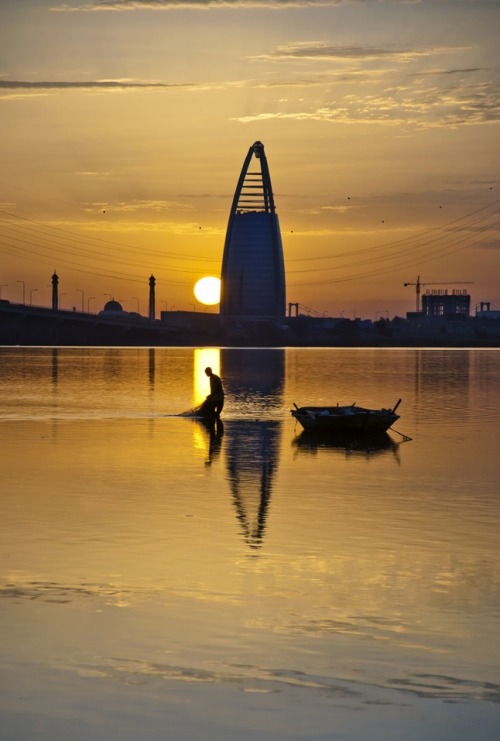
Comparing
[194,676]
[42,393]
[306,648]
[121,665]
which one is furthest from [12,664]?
[42,393]

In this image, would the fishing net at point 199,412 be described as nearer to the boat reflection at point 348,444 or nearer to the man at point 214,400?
the man at point 214,400

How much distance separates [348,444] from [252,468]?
8642mm

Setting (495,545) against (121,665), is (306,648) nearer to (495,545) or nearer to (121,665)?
(121,665)

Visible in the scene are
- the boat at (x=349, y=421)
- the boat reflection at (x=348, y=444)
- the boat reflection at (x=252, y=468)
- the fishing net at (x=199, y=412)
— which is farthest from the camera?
the fishing net at (x=199, y=412)

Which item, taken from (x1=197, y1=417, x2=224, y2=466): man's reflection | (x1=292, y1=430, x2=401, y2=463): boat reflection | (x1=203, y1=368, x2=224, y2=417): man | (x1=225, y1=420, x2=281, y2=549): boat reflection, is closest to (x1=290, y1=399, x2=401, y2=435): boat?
(x1=292, y1=430, x2=401, y2=463): boat reflection

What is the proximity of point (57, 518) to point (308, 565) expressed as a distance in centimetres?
728

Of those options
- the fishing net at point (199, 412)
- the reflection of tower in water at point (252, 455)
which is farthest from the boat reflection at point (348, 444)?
the fishing net at point (199, 412)

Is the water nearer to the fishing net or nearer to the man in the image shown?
the man

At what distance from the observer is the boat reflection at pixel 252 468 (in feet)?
84.2

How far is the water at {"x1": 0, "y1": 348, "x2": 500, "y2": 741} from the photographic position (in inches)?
523

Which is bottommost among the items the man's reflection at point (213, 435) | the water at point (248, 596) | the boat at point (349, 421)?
the man's reflection at point (213, 435)

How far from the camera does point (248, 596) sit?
18.3 m

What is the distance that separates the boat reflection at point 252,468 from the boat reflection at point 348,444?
1.09m

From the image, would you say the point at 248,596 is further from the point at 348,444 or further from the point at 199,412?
the point at 199,412
